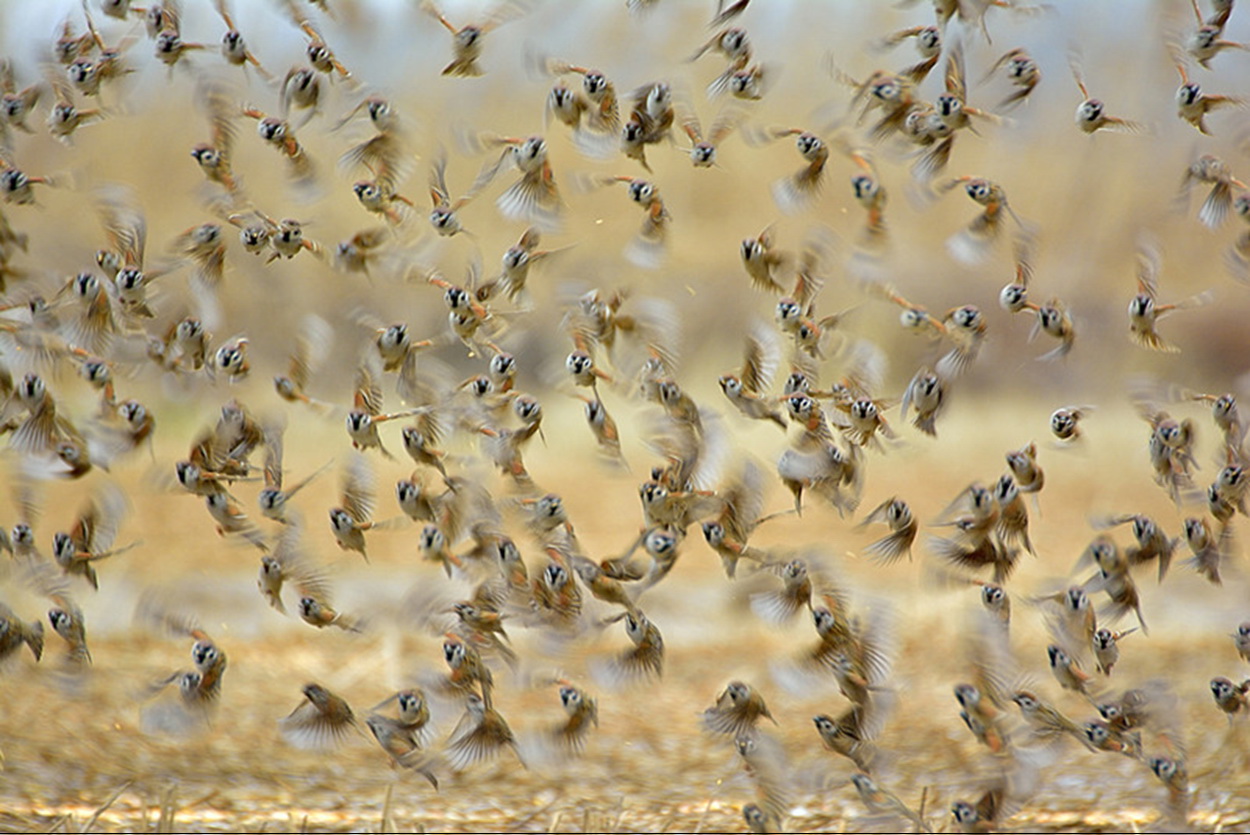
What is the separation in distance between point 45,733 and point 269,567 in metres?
0.83

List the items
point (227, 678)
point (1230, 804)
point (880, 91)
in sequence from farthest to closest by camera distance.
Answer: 1. point (227, 678)
2. point (1230, 804)
3. point (880, 91)

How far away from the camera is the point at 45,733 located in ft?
7.87

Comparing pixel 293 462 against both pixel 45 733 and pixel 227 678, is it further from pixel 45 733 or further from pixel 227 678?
pixel 45 733

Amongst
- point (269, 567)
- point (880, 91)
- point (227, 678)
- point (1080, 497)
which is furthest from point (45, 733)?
point (1080, 497)

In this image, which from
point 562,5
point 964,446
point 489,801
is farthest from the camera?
point 964,446

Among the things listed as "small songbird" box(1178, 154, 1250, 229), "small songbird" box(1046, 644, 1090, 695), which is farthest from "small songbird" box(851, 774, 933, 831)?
"small songbird" box(1178, 154, 1250, 229)

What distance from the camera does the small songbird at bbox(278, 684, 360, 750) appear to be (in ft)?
6.48

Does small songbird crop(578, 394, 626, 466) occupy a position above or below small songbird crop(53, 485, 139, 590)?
above

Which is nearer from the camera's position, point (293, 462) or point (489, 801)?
point (489, 801)

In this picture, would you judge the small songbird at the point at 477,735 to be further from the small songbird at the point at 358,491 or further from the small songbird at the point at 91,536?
the small songbird at the point at 91,536

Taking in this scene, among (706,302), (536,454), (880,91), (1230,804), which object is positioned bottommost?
(536,454)

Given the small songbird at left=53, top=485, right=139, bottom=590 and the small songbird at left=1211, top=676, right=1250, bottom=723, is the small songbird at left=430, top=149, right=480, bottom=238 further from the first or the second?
the small songbird at left=1211, top=676, right=1250, bottom=723

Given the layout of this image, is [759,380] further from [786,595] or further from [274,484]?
[274,484]

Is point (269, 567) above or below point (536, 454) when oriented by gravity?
above
